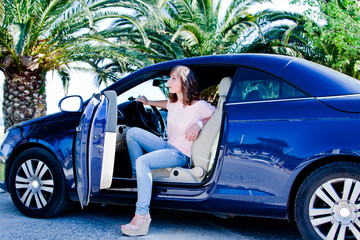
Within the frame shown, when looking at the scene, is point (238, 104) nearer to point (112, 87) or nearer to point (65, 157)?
point (112, 87)

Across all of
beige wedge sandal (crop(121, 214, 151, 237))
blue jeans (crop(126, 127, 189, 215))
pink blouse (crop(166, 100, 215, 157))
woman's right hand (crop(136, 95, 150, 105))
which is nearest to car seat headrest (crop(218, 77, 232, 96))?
pink blouse (crop(166, 100, 215, 157))

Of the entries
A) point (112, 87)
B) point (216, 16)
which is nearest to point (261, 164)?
point (112, 87)

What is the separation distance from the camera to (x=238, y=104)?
3363mm

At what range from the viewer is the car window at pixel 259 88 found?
3238 mm

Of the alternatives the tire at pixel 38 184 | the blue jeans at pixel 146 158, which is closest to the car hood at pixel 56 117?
the tire at pixel 38 184

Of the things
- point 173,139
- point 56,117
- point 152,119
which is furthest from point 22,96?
point 173,139

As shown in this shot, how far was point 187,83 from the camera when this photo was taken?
384cm

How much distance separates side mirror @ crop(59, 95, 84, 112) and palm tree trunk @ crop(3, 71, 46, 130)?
27.1ft

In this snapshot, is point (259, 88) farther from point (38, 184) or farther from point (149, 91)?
point (38, 184)

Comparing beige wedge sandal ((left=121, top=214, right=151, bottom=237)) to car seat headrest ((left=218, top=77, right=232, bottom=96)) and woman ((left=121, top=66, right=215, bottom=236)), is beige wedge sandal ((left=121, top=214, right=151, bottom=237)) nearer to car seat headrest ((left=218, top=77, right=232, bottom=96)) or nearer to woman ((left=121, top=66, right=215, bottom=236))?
woman ((left=121, top=66, right=215, bottom=236))

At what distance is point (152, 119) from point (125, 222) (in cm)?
133

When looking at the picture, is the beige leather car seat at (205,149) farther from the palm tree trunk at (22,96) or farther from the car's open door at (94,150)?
the palm tree trunk at (22,96)

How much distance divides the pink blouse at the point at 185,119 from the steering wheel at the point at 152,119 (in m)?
0.77

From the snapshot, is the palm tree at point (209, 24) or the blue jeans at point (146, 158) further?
the palm tree at point (209, 24)
